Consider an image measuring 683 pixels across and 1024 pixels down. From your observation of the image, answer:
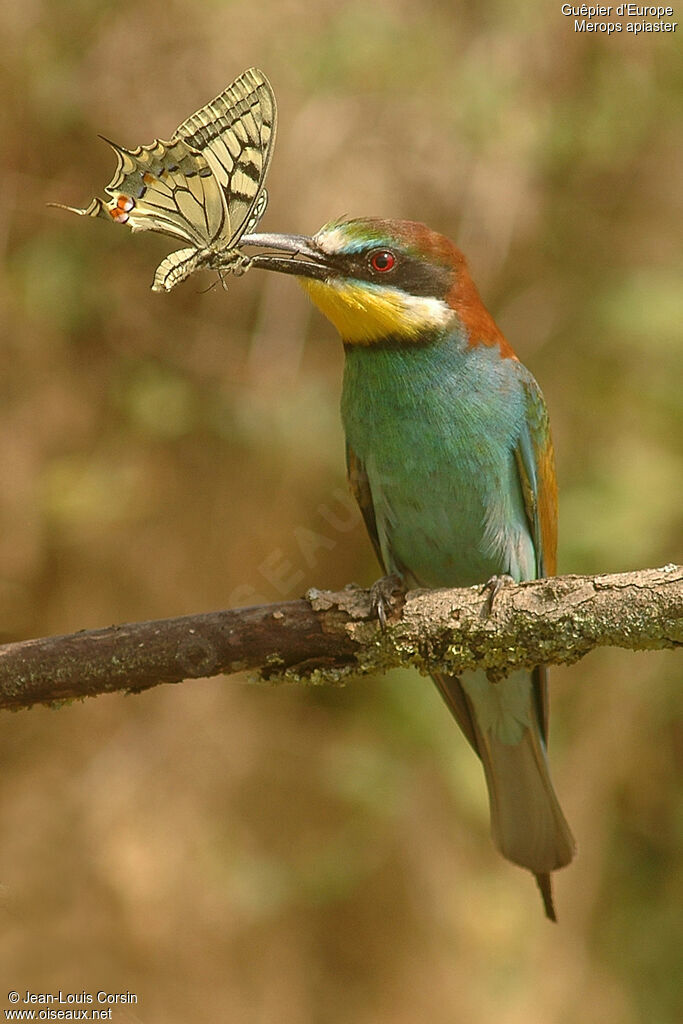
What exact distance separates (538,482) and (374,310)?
2.00 ft

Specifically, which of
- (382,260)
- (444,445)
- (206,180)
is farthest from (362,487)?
(206,180)

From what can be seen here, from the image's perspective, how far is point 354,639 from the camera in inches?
86.0

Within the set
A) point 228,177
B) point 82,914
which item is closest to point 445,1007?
point 82,914

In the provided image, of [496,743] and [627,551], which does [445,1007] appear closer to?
[496,743]

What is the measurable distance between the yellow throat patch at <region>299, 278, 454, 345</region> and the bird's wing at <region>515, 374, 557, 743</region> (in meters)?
0.31

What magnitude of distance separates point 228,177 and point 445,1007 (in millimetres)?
2959

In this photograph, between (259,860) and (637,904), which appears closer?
(259,860)

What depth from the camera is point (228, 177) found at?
6.04 feet

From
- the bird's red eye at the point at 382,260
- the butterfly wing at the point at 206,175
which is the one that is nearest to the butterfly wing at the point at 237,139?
the butterfly wing at the point at 206,175

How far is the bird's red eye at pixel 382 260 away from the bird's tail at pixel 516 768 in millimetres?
1009

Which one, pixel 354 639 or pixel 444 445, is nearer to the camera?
pixel 354 639

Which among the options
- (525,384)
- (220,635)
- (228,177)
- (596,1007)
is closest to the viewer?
(228,177)

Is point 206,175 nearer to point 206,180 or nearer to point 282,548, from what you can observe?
point 206,180

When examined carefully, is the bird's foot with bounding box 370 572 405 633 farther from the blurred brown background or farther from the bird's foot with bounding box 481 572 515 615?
the blurred brown background
